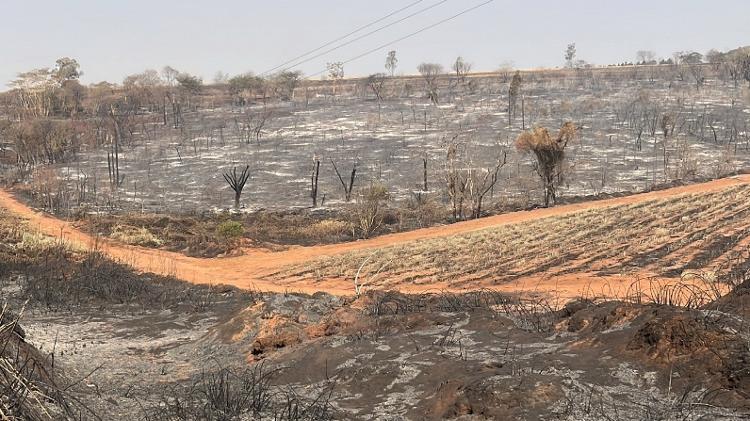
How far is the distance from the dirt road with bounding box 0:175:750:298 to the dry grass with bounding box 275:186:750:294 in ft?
3.60

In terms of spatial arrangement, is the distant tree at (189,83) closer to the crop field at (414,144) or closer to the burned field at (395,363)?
the crop field at (414,144)

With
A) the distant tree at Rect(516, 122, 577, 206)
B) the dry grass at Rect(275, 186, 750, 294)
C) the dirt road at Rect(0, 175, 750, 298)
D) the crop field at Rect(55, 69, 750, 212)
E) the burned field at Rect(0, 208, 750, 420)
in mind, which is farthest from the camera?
the crop field at Rect(55, 69, 750, 212)

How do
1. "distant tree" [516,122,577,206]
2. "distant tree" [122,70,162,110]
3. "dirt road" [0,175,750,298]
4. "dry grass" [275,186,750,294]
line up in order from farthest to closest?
"distant tree" [122,70,162,110], "distant tree" [516,122,577,206], "dry grass" [275,186,750,294], "dirt road" [0,175,750,298]

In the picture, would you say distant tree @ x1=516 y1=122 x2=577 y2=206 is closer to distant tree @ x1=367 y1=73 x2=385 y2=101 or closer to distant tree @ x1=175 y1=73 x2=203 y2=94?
distant tree @ x1=367 y1=73 x2=385 y2=101

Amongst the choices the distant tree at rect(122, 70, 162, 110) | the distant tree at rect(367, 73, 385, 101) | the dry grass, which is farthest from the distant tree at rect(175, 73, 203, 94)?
the dry grass

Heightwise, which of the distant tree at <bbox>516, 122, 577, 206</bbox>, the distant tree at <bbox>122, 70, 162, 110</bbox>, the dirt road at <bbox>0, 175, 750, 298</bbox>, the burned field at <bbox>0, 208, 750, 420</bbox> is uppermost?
the distant tree at <bbox>122, 70, 162, 110</bbox>

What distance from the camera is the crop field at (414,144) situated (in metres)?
43.8

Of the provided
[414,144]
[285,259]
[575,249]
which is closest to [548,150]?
[575,249]

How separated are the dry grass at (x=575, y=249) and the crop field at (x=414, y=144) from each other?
11.3 m

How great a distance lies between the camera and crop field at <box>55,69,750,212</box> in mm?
43781

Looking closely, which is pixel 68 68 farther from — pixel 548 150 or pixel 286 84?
pixel 548 150

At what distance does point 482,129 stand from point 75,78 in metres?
70.0

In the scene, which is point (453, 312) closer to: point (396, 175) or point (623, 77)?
point (396, 175)

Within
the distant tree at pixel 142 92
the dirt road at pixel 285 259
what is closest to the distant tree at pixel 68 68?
the distant tree at pixel 142 92
